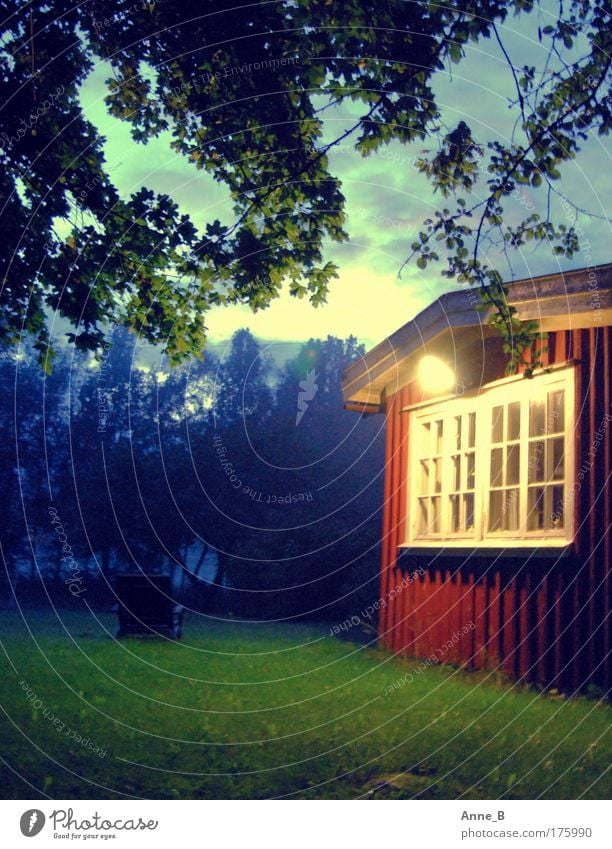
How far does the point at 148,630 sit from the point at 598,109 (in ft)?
34.9

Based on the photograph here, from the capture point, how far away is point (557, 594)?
7949mm

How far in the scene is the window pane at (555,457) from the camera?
8.33 m

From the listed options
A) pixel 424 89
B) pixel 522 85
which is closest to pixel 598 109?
pixel 522 85

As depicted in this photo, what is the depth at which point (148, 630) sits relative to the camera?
45.1 feet

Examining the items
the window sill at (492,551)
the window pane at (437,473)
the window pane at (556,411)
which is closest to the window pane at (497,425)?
the window pane at (556,411)

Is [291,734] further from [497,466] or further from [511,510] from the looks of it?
[497,466]

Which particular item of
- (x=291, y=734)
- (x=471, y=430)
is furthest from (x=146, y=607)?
(x=291, y=734)

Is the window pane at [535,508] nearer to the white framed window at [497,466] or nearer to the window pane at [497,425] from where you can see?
the white framed window at [497,466]

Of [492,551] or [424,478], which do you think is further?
[424,478]

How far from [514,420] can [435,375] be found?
68.3 inches

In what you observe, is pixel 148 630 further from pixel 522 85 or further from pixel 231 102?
pixel 522 85

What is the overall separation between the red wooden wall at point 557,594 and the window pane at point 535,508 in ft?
1.28

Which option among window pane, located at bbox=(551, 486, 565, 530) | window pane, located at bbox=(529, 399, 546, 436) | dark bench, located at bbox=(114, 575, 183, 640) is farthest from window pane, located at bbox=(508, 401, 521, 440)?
dark bench, located at bbox=(114, 575, 183, 640)

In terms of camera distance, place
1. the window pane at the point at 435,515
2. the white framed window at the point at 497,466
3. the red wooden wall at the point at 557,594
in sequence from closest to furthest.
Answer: the red wooden wall at the point at 557,594, the white framed window at the point at 497,466, the window pane at the point at 435,515
